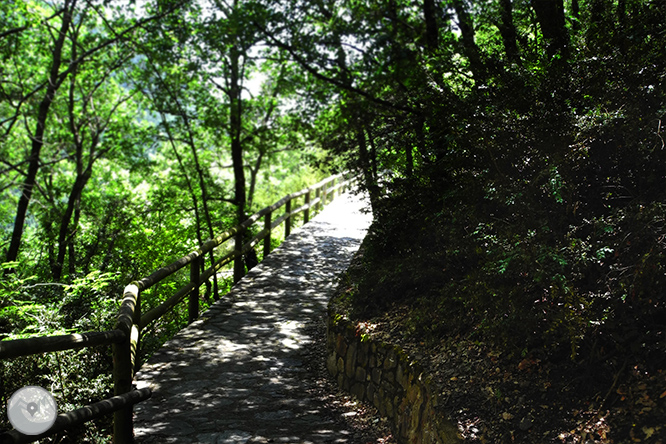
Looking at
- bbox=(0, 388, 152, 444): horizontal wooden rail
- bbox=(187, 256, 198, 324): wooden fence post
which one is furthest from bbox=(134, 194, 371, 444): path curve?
bbox=(0, 388, 152, 444): horizontal wooden rail

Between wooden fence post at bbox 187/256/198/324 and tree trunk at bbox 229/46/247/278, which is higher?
tree trunk at bbox 229/46/247/278

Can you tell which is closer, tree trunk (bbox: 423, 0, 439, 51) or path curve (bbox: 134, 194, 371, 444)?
path curve (bbox: 134, 194, 371, 444)

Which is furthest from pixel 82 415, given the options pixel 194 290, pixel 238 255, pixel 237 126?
pixel 237 126

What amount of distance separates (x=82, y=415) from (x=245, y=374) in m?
2.66

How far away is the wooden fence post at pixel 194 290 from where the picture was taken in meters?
7.29

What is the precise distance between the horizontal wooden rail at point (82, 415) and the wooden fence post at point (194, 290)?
10.6 ft

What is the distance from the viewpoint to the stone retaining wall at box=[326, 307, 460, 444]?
3787mm

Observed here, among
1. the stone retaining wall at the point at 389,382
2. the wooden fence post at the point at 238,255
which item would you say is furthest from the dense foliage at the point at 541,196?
the wooden fence post at the point at 238,255

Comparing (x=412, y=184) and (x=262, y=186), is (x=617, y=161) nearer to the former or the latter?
(x=412, y=184)

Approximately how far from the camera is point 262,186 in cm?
3950

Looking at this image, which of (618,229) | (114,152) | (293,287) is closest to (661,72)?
(618,229)

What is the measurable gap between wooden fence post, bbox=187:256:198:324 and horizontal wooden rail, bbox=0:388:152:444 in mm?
3227

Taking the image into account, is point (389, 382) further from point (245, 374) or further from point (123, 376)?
point (123, 376)

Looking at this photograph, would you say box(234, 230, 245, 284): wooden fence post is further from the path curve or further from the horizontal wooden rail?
the horizontal wooden rail
